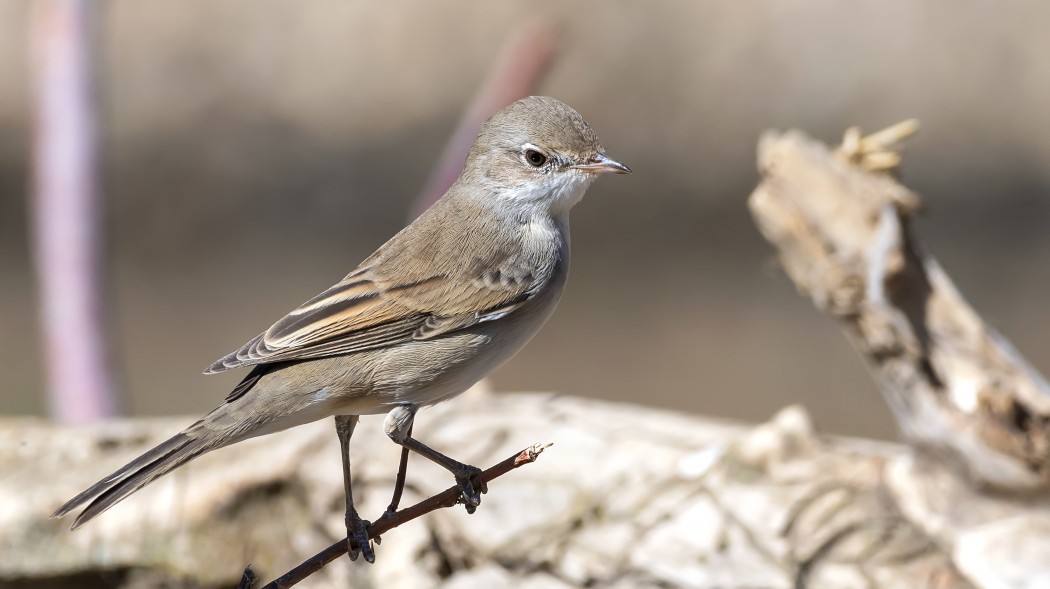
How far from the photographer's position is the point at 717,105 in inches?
571

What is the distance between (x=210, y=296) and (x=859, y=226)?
783cm

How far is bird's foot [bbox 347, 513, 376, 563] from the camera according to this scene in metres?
3.42

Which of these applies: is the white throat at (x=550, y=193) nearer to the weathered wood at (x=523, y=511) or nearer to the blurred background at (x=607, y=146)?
the weathered wood at (x=523, y=511)

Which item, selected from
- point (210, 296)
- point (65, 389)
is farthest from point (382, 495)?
point (210, 296)

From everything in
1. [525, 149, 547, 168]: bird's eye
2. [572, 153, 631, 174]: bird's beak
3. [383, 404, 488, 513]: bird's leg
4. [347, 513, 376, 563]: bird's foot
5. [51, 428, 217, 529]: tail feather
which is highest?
[525, 149, 547, 168]: bird's eye

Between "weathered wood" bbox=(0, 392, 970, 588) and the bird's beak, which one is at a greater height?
the bird's beak

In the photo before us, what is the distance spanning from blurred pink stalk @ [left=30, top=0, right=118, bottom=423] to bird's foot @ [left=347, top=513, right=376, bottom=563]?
2.68 m

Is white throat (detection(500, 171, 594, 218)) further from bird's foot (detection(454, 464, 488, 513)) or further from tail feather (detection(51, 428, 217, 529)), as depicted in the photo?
tail feather (detection(51, 428, 217, 529))

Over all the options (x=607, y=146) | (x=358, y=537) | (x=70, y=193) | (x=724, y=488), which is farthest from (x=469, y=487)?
(x=607, y=146)

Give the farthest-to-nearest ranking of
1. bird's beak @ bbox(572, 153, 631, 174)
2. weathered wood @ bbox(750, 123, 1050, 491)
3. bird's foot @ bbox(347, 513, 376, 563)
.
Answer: weathered wood @ bbox(750, 123, 1050, 491) < bird's beak @ bbox(572, 153, 631, 174) < bird's foot @ bbox(347, 513, 376, 563)

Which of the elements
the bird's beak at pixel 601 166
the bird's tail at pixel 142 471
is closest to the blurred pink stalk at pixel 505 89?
the bird's beak at pixel 601 166

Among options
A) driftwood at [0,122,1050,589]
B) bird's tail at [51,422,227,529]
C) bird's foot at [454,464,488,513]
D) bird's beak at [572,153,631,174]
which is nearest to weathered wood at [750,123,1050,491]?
driftwood at [0,122,1050,589]

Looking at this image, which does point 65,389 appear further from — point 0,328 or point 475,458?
point 0,328

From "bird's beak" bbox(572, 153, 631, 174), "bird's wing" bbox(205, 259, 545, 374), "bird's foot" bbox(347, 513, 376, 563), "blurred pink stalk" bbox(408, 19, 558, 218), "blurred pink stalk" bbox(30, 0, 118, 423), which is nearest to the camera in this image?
"bird's foot" bbox(347, 513, 376, 563)
